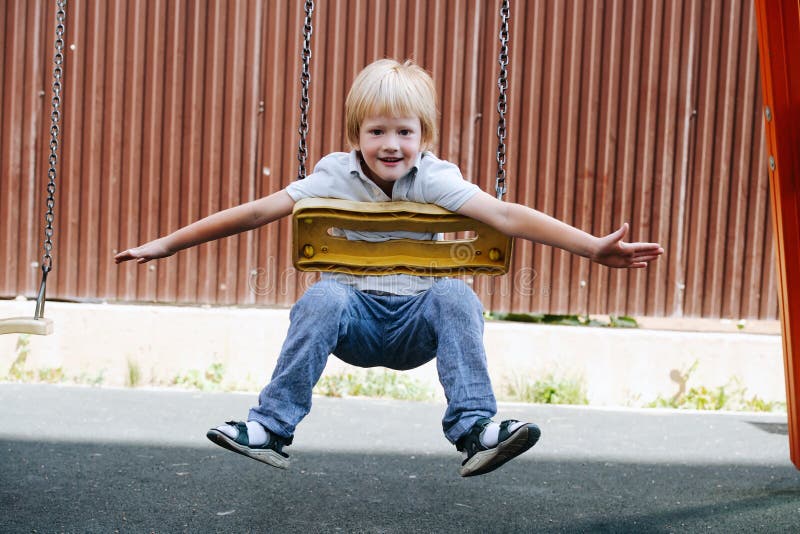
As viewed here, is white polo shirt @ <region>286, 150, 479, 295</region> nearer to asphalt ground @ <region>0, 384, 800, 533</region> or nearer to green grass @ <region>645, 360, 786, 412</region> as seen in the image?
asphalt ground @ <region>0, 384, 800, 533</region>

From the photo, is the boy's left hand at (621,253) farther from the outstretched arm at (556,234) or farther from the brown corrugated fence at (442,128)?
the brown corrugated fence at (442,128)

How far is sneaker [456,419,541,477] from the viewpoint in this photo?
3047 millimetres

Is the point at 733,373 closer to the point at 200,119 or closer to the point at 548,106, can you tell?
the point at 548,106

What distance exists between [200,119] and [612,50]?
3.18 m

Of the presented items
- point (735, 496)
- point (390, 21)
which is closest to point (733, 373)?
point (735, 496)

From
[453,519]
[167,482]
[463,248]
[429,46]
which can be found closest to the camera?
[463,248]

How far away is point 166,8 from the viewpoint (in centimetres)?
768

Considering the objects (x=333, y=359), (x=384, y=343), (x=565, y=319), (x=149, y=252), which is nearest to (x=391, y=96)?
(x=384, y=343)

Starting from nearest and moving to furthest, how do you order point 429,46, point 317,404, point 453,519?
point 453,519 < point 317,404 < point 429,46

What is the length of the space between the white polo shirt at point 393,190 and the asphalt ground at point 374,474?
131 centimetres

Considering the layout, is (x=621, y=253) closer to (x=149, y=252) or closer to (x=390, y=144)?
(x=390, y=144)

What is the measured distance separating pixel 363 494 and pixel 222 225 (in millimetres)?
1876

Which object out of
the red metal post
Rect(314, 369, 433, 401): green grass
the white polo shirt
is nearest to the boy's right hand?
the white polo shirt

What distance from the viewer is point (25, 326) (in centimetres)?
418
